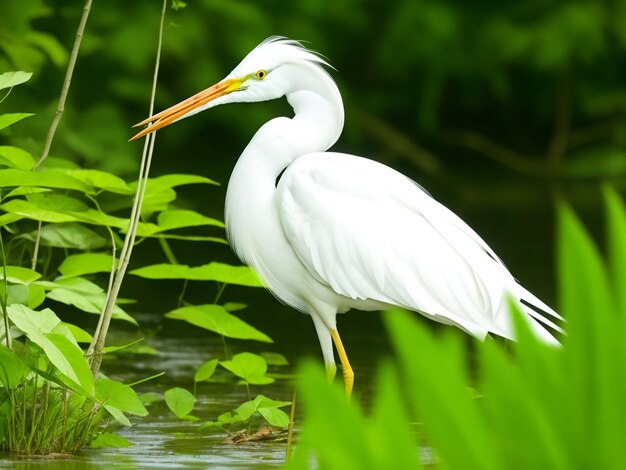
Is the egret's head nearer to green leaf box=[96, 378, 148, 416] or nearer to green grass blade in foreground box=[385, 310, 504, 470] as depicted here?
green leaf box=[96, 378, 148, 416]

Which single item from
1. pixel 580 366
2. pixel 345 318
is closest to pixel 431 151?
pixel 345 318

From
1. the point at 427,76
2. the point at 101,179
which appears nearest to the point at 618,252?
the point at 101,179

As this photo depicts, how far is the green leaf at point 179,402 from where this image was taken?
12.4ft

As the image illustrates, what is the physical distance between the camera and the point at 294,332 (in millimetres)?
6348

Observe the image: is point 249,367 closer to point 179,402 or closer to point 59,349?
point 179,402

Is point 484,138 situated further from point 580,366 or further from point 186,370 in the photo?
point 580,366

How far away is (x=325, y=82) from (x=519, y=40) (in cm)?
1286

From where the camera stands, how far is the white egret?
3570mm

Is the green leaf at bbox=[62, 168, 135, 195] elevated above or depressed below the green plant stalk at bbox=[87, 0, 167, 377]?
above

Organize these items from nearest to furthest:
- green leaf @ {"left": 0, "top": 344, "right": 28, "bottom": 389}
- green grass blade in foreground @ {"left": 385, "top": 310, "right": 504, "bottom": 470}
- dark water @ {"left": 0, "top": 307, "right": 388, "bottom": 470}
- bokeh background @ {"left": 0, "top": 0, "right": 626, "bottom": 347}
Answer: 1. green grass blade in foreground @ {"left": 385, "top": 310, "right": 504, "bottom": 470}
2. green leaf @ {"left": 0, "top": 344, "right": 28, "bottom": 389}
3. dark water @ {"left": 0, "top": 307, "right": 388, "bottom": 470}
4. bokeh background @ {"left": 0, "top": 0, "right": 626, "bottom": 347}

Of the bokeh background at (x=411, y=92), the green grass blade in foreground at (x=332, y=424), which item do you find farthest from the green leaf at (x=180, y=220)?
the green grass blade in foreground at (x=332, y=424)

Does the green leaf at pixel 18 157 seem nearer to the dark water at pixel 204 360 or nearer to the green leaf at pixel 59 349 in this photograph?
the green leaf at pixel 59 349

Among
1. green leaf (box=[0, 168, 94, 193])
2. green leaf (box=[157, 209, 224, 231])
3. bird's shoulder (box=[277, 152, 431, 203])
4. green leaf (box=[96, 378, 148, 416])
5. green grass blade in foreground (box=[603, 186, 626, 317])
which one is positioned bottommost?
green grass blade in foreground (box=[603, 186, 626, 317])

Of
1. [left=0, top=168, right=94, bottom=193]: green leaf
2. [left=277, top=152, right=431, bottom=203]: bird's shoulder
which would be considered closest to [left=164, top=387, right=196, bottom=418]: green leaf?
[left=277, top=152, right=431, bottom=203]: bird's shoulder
